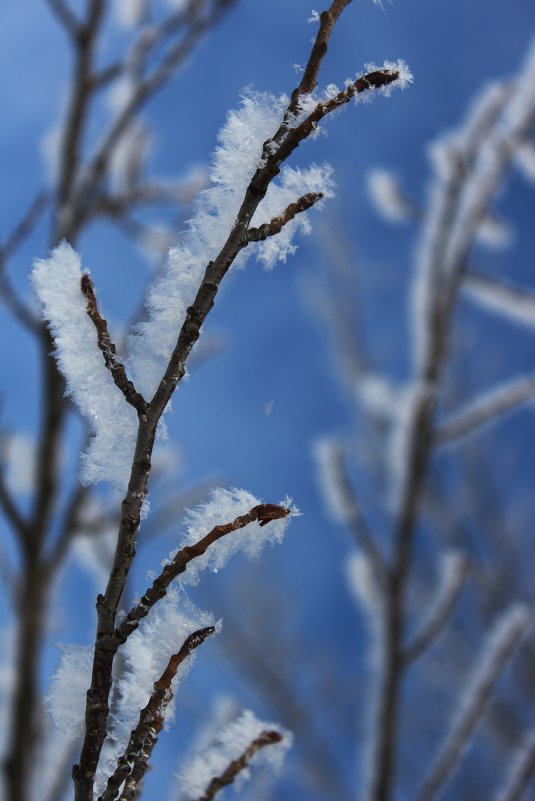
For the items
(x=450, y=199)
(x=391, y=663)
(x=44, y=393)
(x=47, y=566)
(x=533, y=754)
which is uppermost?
(x=44, y=393)

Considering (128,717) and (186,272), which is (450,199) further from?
(128,717)

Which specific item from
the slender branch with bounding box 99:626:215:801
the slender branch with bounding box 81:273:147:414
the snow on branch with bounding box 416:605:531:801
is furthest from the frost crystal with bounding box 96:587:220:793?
the snow on branch with bounding box 416:605:531:801

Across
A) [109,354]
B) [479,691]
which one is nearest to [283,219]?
[109,354]

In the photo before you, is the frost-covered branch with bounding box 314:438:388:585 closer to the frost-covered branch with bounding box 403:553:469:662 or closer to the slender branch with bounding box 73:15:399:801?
the frost-covered branch with bounding box 403:553:469:662

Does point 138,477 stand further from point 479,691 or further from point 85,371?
point 479,691

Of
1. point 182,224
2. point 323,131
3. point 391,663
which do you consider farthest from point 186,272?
point 391,663

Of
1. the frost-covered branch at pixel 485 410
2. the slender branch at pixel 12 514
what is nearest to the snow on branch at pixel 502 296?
the frost-covered branch at pixel 485 410
